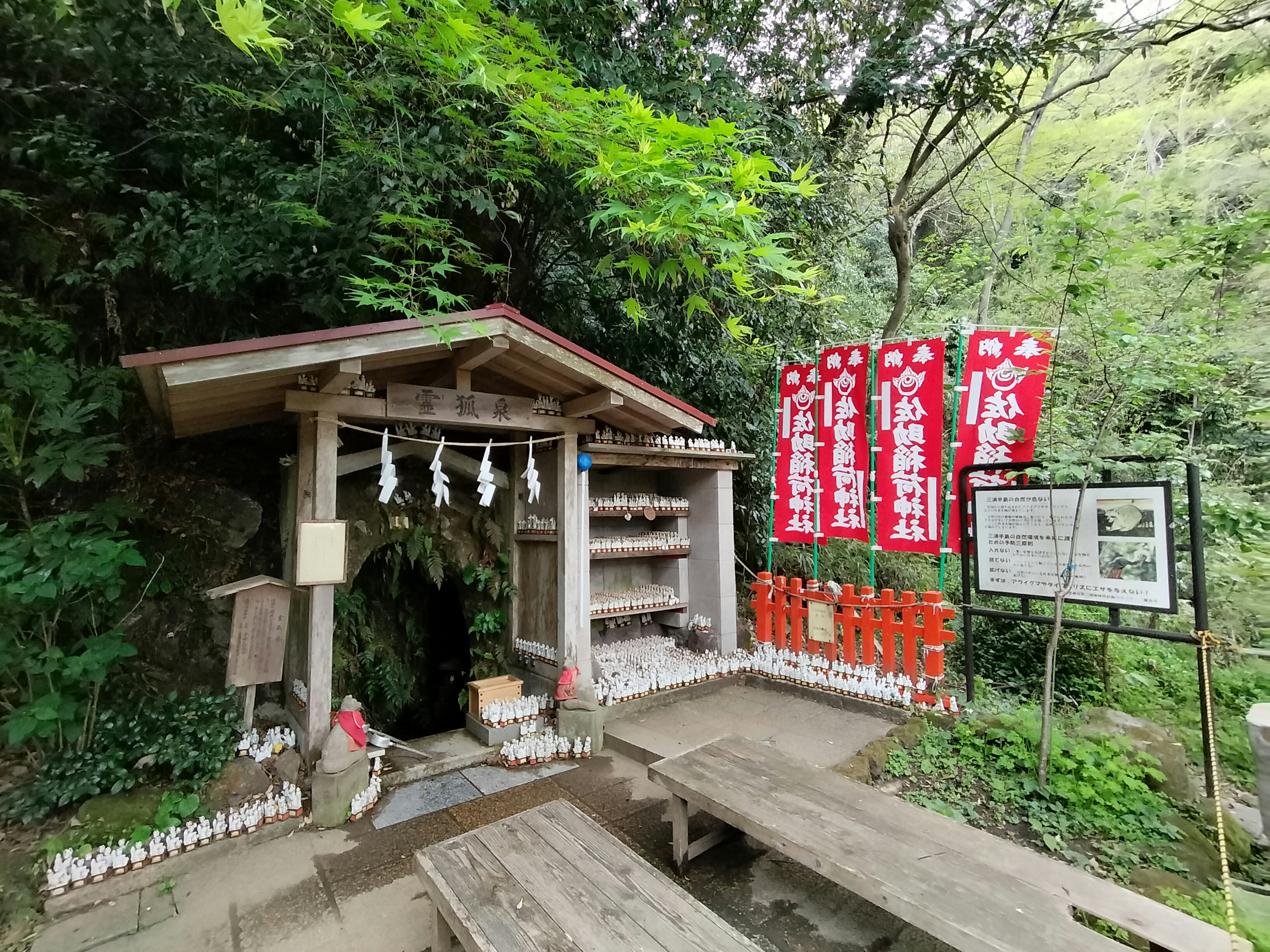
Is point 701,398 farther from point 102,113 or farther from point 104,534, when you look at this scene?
A: point 102,113

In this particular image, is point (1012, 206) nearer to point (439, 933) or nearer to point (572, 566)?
point (572, 566)

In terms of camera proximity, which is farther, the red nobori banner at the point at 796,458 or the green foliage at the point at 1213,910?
the red nobori banner at the point at 796,458

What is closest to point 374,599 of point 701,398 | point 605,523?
point 605,523

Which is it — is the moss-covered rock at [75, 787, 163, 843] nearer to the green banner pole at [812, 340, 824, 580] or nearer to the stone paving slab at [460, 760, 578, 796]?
the stone paving slab at [460, 760, 578, 796]

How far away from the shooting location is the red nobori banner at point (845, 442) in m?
6.62

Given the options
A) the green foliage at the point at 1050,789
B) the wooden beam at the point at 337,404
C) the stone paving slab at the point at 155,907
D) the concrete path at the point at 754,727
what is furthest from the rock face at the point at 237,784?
the green foliage at the point at 1050,789

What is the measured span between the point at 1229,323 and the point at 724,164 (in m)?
6.34

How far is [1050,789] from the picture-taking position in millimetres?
4230

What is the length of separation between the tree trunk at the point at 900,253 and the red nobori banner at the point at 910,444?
3.49m

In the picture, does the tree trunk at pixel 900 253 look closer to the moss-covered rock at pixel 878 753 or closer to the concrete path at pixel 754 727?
the concrete path at pixel 754 727

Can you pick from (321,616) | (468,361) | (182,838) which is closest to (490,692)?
(321,616)

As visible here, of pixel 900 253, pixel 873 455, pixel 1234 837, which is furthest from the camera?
pixel 900 253

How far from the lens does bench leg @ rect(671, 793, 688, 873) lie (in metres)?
3.50

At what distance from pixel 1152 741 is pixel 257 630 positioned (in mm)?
7567
